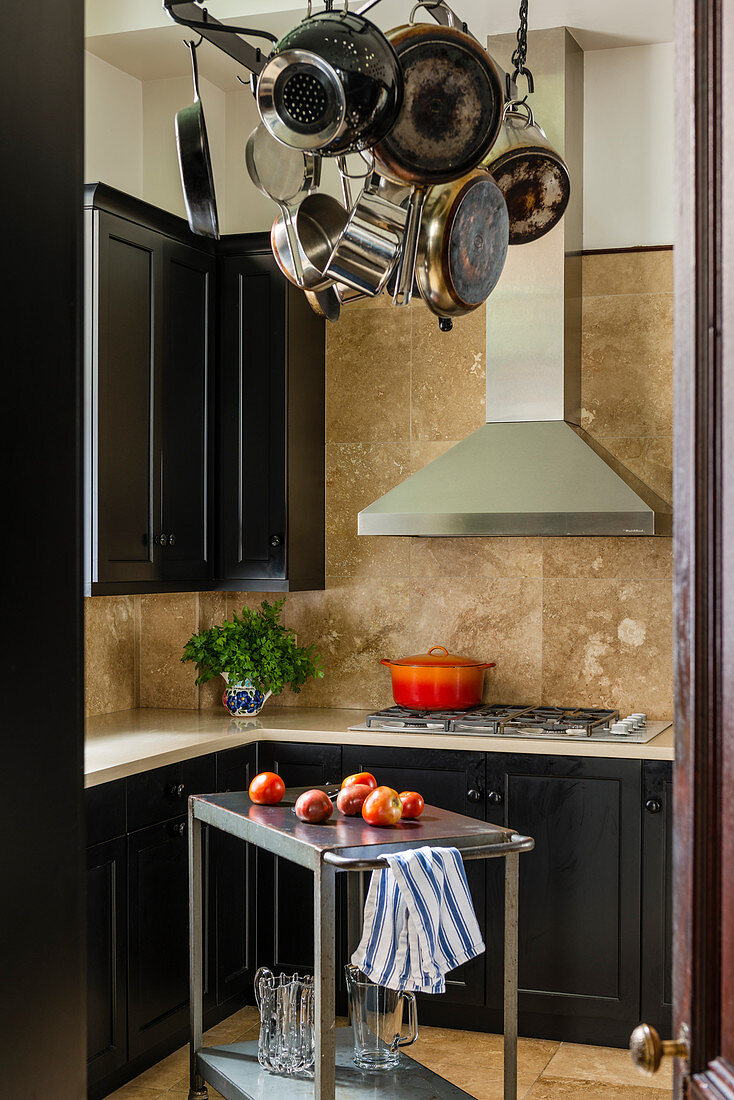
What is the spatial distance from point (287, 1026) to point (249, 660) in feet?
4.86

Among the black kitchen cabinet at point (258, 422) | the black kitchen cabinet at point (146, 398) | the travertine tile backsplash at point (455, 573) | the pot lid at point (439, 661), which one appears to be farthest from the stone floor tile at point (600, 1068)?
the black kitchen cabinet at point (146, 398)

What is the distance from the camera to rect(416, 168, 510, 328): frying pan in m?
1.94

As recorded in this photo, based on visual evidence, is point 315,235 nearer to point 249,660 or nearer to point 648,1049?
point 648,1049

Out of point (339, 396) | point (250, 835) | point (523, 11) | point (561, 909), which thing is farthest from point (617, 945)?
point (523, 11)

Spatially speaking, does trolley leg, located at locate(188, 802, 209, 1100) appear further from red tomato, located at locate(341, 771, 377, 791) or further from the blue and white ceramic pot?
the blue and white ceramic pot

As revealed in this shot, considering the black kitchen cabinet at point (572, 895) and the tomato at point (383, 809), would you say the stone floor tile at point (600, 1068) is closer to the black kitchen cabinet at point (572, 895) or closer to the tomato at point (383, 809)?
the black kitchen cabinet at point (572, 895)

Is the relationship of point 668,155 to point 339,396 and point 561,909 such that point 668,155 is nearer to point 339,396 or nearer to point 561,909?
point 339,396

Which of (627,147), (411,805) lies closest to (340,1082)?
(411,805)

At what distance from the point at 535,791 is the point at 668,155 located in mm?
2201

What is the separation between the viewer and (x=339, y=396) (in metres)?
4.29

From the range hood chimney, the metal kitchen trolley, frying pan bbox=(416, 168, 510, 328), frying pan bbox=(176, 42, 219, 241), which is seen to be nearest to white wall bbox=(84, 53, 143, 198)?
the range hood chimney

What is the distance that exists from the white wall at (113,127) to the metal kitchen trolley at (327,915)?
2337 mm

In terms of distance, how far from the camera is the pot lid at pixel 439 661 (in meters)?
3.84

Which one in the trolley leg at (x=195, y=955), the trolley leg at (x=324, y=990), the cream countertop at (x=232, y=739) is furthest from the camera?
the cream countertop at (x=232, y=739)
